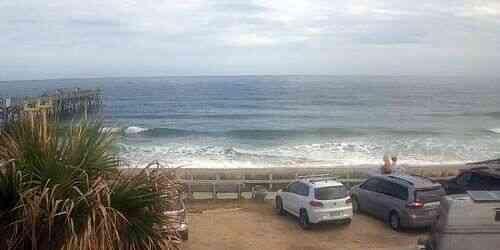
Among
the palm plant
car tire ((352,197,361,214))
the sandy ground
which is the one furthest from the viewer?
car tire ((352,197,361,214))

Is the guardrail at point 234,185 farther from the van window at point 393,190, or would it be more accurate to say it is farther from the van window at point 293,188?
the van window at point 393,190

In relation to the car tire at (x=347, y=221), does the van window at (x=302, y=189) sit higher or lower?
higher

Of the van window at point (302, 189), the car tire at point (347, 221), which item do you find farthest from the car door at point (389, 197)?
the van window at point (302, 189)

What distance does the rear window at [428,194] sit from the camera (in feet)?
49.3

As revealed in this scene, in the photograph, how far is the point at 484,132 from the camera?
52.9 metres

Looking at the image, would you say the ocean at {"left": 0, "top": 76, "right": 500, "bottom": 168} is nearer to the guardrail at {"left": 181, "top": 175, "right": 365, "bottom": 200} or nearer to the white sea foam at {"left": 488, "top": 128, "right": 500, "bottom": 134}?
the white sea foam at {"left": 488, "top": 128, "right": 500, "bottom": 134}

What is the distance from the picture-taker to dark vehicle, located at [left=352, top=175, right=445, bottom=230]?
14984 mm

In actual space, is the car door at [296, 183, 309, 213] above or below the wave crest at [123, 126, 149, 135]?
above

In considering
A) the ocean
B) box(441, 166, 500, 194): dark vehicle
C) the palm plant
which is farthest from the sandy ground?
the ocean

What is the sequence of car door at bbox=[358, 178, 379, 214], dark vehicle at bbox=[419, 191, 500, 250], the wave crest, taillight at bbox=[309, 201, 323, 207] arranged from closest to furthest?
dark vehicle at bbox=[419, 191, 500, 250] < taillight at bbox=[309, 201, 323, 207] < car door at bbox=[358, 178, 379, 214] < the wave crest

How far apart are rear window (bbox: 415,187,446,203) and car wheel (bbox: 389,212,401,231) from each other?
0.82 metres

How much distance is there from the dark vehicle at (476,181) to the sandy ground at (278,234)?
1945mm

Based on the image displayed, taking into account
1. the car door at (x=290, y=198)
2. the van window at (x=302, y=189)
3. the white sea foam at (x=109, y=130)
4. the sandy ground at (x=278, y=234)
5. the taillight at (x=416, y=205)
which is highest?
the white sea foam at (x=109, y=130)

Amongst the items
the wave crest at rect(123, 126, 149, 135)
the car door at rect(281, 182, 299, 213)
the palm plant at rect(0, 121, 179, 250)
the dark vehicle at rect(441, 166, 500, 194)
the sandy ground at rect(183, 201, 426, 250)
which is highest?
the palm plant at rect(0, 121, 179, 250)
